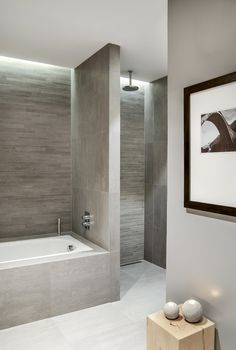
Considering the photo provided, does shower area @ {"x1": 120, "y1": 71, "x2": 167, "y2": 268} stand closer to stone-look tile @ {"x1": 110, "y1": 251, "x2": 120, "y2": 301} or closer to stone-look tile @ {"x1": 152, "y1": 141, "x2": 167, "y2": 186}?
stone-look tile @ {"x1": 152, "y1": 141, "x2": 167, "y2": 186}

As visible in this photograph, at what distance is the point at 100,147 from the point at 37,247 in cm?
148

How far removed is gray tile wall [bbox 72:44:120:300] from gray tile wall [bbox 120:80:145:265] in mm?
746

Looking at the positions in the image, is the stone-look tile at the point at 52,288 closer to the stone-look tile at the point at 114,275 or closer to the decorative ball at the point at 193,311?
the stone-look tile at the point at 114,275

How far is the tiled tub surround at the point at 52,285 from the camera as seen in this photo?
2619 mm

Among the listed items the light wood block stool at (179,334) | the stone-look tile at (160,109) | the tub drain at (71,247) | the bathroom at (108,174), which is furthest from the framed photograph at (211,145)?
the stone-look tile at (160,109)

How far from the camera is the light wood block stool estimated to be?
1571mm

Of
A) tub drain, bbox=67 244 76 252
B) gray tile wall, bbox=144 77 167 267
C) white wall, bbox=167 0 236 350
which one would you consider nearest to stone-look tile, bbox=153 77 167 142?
gray tile wall, bbox=144 77 167 267

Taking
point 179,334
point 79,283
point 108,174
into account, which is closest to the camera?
point 179,334

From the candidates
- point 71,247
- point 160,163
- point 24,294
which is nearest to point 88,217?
point 71,247

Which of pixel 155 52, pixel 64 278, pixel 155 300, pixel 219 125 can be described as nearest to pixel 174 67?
pixel 219 125

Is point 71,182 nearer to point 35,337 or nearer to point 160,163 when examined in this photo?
point 160,163

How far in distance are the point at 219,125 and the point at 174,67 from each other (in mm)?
580

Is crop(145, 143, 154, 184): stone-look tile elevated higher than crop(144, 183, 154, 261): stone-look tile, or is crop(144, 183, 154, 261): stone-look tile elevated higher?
crop(145, 143, 154, 184): stone-look tile

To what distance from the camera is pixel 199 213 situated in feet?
5.83
